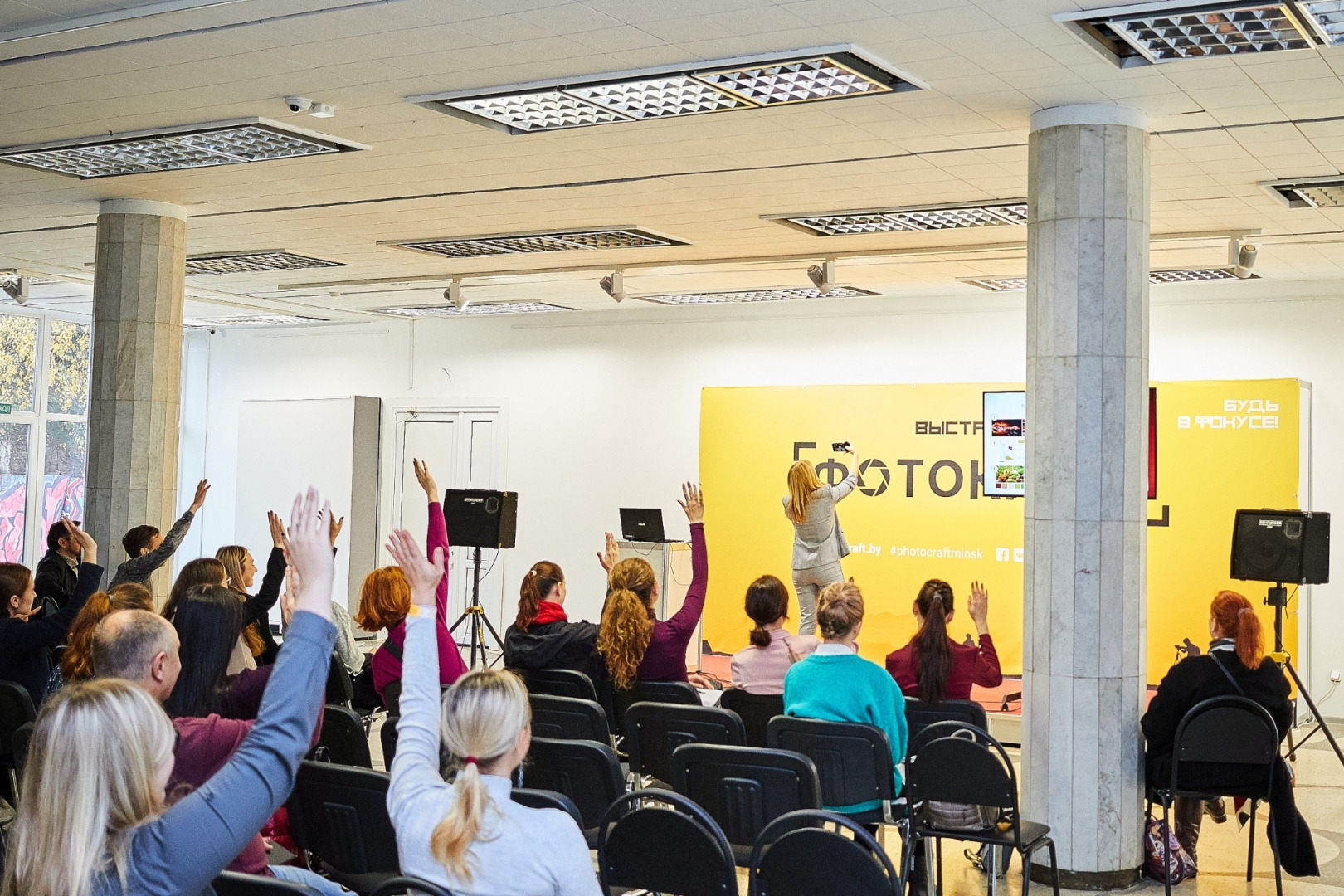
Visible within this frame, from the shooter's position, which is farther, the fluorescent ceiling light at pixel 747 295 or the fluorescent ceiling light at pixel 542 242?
the fluorescent ceiling light at pixel 747 295

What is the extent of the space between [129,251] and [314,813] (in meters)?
5.62

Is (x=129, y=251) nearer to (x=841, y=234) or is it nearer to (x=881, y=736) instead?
(x=841, y=234)

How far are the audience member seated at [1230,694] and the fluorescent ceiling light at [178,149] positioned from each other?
15.4 feet

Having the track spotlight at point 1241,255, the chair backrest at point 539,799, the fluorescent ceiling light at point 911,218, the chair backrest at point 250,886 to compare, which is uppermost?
the fluorescent ceiling light at point 911,218

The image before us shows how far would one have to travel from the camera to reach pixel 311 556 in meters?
2.17

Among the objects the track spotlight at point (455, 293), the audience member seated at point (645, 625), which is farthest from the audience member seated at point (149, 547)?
the track spotlight at point (455, 293)

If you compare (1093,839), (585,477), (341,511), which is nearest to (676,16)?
(1093,839)

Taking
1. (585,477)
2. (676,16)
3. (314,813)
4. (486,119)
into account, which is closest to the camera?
(314,813)

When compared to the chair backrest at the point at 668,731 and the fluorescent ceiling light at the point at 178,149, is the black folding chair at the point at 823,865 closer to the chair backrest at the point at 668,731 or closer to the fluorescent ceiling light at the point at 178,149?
the chair backrest at the point at 668,731

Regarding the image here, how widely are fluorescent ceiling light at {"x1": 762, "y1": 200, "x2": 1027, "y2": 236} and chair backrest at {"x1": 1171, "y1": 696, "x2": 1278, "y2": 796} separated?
11.2 ft

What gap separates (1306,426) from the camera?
1015 cm

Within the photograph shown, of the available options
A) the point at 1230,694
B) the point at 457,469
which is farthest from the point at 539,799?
the point at 457,469

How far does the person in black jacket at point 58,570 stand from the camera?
771 cm

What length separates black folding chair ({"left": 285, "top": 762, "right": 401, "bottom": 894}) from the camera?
372cm
